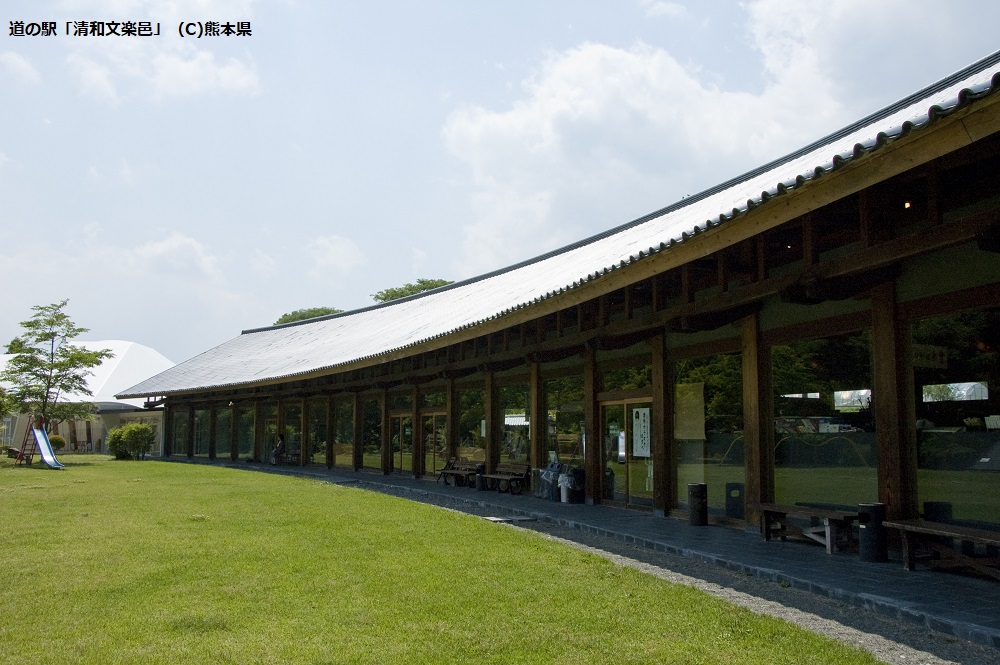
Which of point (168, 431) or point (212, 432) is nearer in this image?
point (212, 432)

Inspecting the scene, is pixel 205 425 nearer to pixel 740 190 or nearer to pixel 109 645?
pixel 740 190

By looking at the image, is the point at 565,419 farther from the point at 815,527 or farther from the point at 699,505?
the point at 815,527

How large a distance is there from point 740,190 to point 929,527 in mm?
7652

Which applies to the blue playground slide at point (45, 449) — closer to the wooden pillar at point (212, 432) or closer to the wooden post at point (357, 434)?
the wooden pillar at point (212, 432)

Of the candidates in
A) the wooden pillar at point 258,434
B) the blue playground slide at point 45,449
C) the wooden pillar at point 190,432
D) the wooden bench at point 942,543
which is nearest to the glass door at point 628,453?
the wooden bench at point 942,543

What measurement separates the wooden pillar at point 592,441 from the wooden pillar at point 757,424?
3891mm

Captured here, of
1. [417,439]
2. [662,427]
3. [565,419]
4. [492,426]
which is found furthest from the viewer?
[417,439]

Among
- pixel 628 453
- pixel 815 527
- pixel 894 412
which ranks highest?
pixel 894 412

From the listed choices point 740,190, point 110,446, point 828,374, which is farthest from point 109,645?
point 110,446

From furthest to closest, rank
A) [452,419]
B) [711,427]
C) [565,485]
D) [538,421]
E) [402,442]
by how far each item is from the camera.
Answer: [402,442], [452,419], [538,421], [565,485], [711,427]

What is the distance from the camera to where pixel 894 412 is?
826 cm

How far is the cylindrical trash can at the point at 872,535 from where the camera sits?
25.8 feet

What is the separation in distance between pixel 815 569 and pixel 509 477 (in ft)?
29.9

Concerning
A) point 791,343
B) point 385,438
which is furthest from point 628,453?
point 385,438
